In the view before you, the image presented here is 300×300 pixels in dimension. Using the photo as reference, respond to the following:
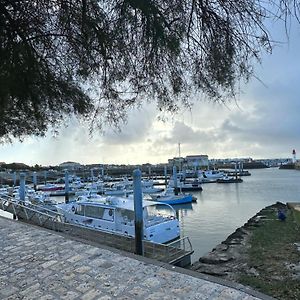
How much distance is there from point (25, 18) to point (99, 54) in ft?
2.37

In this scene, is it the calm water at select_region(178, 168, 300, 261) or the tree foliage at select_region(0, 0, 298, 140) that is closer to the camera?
the tree foliage at select_region(0, 0, 298, 140)

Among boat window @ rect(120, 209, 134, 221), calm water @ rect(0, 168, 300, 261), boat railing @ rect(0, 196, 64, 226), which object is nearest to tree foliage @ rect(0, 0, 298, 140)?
boat railing @ rect(0, 196, 64, 226)

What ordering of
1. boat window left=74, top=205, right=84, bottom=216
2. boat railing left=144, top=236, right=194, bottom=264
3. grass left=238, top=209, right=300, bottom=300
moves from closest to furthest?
grass left=238, top=209, right=300, bottom=300 < boat railing left=144, top=236, right=194, bottom=264 < boat window left=74, top=205, right=84, bottom=216

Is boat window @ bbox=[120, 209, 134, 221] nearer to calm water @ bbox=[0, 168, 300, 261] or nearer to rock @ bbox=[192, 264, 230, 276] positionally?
calm water @ bbox=[0, 168, 300, 261]

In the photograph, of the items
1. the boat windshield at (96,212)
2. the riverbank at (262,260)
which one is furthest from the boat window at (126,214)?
the riverbank at (262,260)

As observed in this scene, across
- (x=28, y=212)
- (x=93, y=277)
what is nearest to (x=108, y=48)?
(x=93, y=277)

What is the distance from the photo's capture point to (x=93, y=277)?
621 centimetres

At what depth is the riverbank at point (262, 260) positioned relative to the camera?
36.4 ft

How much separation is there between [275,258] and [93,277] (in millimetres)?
10896

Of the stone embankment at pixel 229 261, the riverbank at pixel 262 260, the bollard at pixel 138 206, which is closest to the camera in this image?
the riverbank at pixel 262 260

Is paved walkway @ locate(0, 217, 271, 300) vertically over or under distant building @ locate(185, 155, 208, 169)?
under

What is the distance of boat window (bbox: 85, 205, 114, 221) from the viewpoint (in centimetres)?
2328

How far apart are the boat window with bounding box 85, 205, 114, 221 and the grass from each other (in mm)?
8112

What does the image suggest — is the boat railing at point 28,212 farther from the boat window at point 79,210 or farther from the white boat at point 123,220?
the boat window at point 79,210
